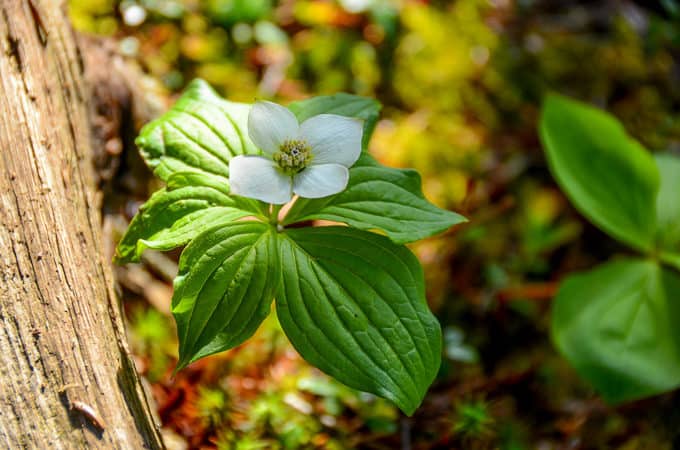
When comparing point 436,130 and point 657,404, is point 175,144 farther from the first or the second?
point 657,404

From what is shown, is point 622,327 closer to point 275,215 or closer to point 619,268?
point 619,268

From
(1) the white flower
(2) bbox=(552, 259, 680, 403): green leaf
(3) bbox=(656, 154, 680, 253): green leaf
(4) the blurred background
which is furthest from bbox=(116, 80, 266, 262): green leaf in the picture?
(3) bbox=(656, 154, 680, 253): green leaf

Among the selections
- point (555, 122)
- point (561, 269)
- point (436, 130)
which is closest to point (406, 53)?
point (436, 130)

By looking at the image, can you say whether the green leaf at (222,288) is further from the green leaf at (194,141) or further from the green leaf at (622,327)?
the green leaf at (622,327)

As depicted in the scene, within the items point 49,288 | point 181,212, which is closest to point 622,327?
point 181,212

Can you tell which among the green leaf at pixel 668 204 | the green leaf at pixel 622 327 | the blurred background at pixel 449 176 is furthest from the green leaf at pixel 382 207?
the green leaf at pixel 668 204

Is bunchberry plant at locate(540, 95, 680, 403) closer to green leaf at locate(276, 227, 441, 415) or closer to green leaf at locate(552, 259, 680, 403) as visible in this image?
green leaf at locate(552, 259, 680, 403)
